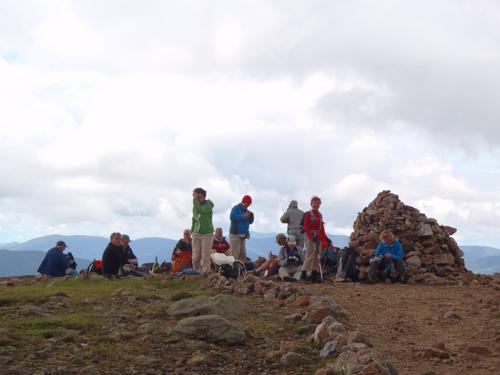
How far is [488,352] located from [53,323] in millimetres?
7216

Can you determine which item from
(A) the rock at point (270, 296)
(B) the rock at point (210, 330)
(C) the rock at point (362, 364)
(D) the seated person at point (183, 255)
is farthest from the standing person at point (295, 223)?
(C) the rock at point (362, 364)

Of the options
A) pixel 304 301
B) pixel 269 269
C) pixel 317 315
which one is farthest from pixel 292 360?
pixel 269 269

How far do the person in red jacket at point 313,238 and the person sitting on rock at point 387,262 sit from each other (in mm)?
2132

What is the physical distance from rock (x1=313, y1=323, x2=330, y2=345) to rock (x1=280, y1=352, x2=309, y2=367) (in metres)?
1.03

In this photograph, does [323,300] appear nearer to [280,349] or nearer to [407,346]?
[407,346]

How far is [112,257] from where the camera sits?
20000 millimetres

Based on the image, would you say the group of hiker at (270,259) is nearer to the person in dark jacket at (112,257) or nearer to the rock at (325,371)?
the person in dark jacket at (112,257)

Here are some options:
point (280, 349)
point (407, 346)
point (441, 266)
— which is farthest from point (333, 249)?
point (280, 349)

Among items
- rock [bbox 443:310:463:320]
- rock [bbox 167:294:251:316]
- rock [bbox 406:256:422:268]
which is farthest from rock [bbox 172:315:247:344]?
rock [bbox 406:256:422:268]

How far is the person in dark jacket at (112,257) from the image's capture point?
1994 cm

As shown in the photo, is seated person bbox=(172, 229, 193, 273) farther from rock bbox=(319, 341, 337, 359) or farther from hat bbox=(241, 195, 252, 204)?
rock bbox=(319, 341, 337, 359)

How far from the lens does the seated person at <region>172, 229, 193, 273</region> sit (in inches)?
848

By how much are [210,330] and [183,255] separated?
1216cm

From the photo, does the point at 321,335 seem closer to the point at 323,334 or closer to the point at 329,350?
the point at 323,334
